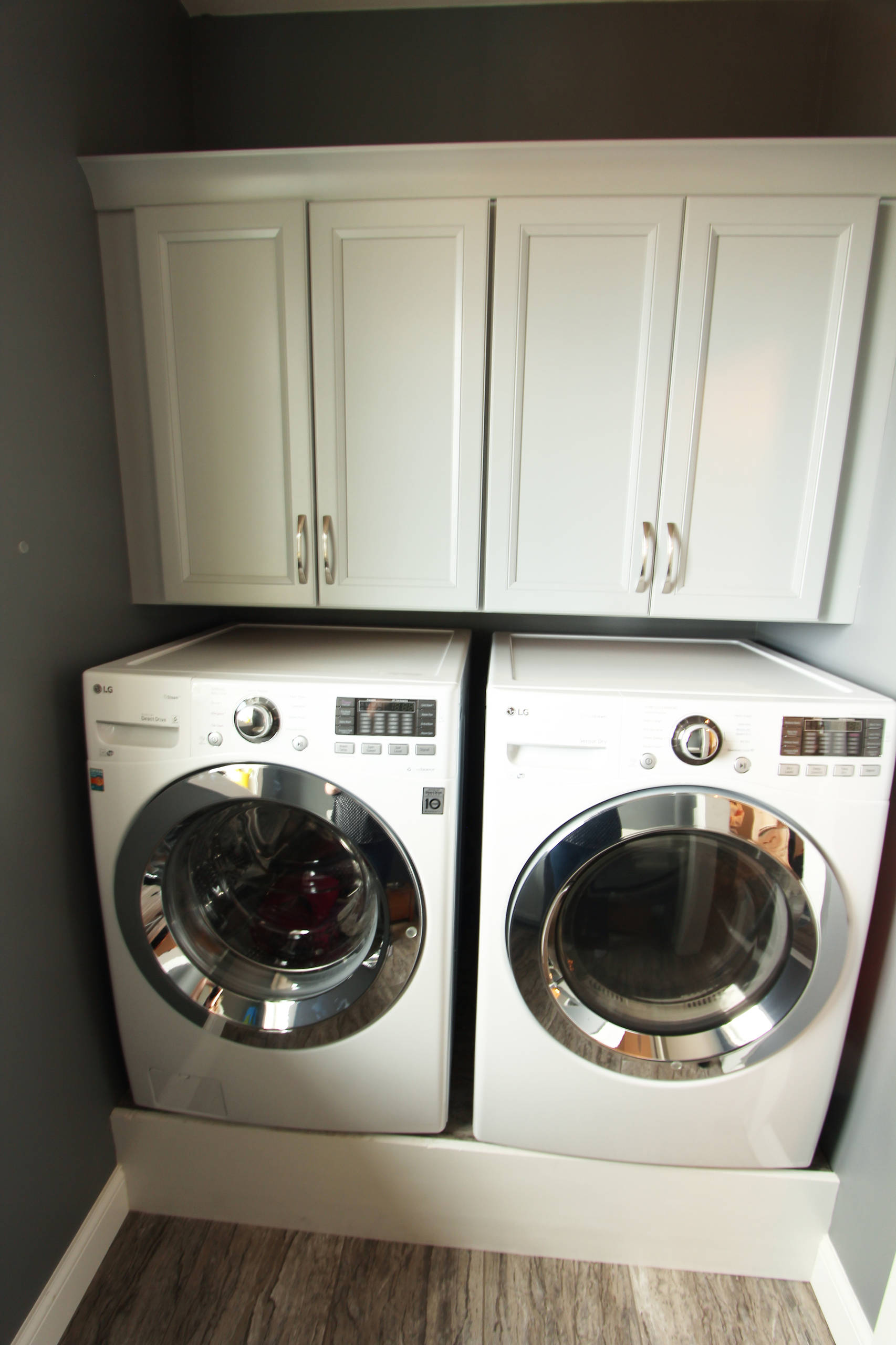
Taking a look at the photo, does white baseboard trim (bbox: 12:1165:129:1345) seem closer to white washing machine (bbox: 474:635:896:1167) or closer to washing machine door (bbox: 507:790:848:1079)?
white washing machine (bbox: 474:635:896:1167)

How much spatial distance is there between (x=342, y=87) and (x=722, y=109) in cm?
98

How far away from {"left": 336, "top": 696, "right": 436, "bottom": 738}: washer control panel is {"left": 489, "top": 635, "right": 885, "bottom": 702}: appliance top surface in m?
0.15

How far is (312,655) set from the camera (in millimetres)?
1309

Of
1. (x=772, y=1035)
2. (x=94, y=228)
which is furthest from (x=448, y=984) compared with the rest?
(x=94, y=228)

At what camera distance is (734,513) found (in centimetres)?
127

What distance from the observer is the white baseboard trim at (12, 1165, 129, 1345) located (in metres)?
1.06

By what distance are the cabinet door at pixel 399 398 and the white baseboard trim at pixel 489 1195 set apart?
1161mm

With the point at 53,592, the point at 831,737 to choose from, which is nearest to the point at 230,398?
the point at 53,592

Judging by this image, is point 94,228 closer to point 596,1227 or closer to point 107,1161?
point 107,1161

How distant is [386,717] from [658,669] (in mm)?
593

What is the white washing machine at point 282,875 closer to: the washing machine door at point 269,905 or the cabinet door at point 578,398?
the washing machine door at point 269,905

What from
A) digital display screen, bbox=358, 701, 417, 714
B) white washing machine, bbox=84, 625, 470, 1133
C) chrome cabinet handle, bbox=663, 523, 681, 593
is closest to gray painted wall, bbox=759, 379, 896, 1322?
chrome cabinet handle, bbox=663, 523, 681, 593

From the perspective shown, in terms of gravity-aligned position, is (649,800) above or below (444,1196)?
above

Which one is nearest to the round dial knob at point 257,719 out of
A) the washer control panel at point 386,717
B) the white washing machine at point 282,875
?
the white washing machine at point 282,875
